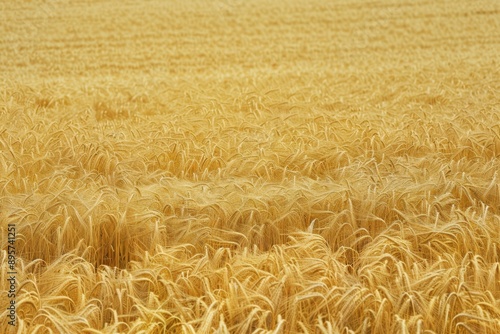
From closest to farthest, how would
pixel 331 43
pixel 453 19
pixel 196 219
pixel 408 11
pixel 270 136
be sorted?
pixel 196 219, pixel 270 136, pixel 331 43, pixel 453 19, pixel 408 11

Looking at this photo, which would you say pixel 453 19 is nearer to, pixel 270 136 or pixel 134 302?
pixel 270 136

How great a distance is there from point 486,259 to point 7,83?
8901mm

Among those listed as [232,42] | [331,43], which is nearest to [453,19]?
[331,43]

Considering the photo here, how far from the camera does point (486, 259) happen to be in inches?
99.1

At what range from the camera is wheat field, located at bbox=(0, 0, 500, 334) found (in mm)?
2049

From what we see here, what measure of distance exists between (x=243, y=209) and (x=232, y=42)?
17126 mm

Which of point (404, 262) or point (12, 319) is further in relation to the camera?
point (404, 262)

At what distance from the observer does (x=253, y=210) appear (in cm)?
300

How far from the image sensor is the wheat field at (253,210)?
205cm

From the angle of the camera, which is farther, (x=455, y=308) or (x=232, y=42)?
(x=232, y=42)

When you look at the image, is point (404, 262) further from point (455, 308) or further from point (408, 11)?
point (408, 11)

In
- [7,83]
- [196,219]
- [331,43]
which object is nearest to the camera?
[196,219]

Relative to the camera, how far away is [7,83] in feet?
31.0

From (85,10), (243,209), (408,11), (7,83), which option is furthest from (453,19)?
(243,209)
